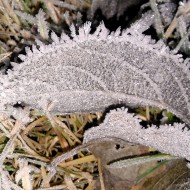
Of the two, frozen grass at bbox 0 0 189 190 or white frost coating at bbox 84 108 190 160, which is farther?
frozen grass at bbox 0 0 189 190

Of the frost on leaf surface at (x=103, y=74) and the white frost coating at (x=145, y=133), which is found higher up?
the frost on leaf surface at (x=103, y=74)

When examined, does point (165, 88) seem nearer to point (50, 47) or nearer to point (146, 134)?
point (146, 134)

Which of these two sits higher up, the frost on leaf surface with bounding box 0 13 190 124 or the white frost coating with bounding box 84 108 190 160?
the frost on leaf surface with bounding box 0 13 190 124

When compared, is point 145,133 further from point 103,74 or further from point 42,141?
point 42,141

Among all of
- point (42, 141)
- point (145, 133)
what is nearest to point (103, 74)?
point (145, 133)

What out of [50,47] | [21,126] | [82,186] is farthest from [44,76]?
[82,186]
